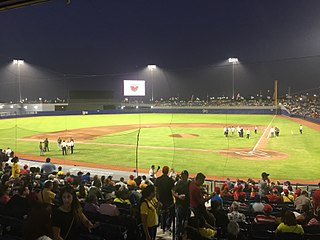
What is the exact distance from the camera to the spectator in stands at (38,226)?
3689 millimetres

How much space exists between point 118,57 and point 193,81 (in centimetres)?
2135

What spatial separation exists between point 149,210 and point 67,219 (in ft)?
5.25

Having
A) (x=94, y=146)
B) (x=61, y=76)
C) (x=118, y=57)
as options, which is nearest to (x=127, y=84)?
(x=118, y=57)

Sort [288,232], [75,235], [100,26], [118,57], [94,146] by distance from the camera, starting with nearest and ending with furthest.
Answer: [75,235]
[288,232]
[94,146]
[100,26]
[118,57]

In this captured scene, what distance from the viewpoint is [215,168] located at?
1912 centimetres

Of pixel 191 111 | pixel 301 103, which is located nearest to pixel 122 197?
pixel 191 111

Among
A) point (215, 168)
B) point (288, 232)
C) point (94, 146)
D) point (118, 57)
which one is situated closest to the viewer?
point (288, 232)

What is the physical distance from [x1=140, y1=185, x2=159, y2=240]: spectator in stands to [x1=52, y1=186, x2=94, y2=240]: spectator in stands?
1.20 meters

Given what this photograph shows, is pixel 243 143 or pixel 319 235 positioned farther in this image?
pixel 243 143

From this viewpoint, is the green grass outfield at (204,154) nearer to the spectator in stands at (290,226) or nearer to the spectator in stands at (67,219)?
the spectator in stands at (290,226)

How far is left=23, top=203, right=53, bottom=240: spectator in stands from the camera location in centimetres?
369

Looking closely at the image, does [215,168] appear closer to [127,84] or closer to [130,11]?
[130,11]

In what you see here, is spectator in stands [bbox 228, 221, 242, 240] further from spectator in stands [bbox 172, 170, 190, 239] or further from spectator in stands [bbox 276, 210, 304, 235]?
spectator in stands [bbox 172, 170, 190, 239]

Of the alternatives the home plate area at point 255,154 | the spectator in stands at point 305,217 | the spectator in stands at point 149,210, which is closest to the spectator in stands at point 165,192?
the spectator in stands at point 149,210
